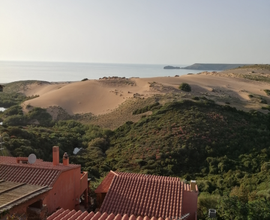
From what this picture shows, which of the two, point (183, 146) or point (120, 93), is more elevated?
point (120, 93)

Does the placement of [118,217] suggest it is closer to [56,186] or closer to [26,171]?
[56,186]

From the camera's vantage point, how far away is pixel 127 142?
1137 inches

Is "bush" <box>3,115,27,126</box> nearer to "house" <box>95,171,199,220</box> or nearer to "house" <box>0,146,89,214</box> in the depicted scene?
"house" <box>0,146,89,214</box>

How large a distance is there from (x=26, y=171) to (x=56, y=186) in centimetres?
126

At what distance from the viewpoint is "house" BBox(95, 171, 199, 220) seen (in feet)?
33.8

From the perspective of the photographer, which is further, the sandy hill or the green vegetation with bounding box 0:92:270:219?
the sandy hill

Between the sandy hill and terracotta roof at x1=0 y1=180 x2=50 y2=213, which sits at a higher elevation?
terracotta roof at x1=0 y1=180 x2=50 y2=213

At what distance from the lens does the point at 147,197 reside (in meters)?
11.0

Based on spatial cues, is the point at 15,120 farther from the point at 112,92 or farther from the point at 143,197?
the point at 143,197

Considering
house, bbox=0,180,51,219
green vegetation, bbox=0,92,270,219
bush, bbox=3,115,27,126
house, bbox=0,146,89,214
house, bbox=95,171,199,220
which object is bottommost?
bush, bbox=3,115,27,126

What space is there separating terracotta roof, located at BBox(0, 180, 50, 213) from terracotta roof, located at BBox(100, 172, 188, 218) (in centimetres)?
435

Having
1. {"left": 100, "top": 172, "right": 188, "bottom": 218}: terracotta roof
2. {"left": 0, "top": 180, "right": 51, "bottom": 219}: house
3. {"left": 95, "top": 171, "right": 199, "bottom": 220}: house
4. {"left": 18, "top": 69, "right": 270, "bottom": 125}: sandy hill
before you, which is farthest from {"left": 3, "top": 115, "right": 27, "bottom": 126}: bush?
{"left": 0, "top": 180, "right": 51, "bottom": 219}: house

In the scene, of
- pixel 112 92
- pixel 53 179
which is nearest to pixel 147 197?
pixel 53 179

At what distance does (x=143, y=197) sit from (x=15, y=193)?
18.7 ft
